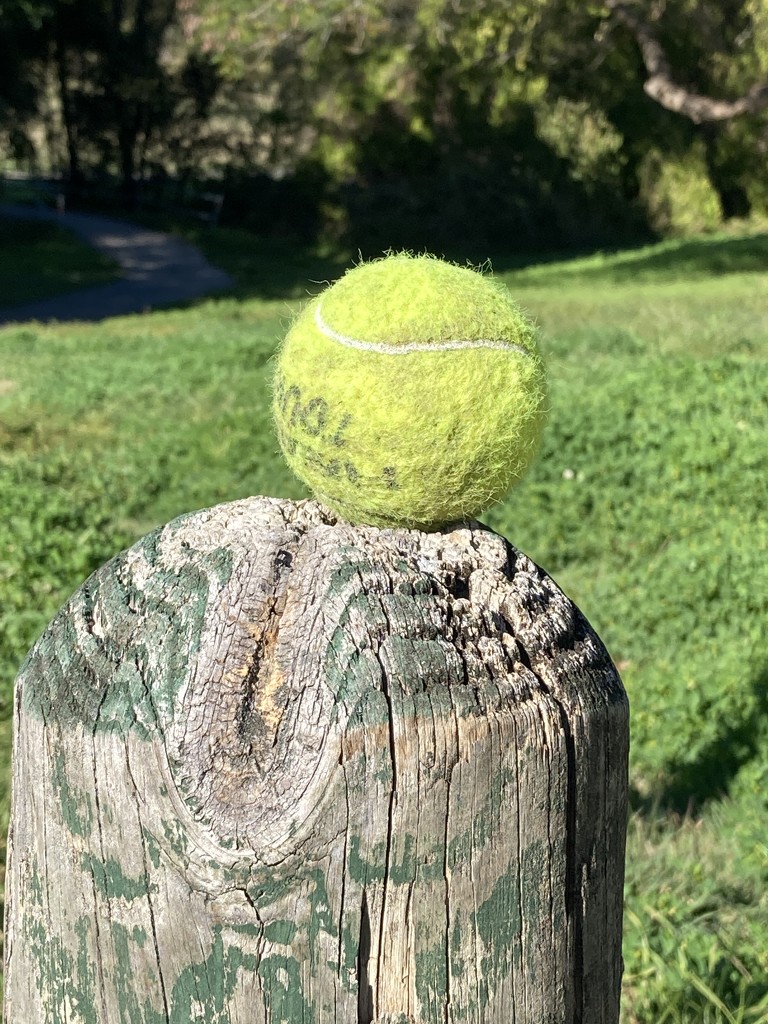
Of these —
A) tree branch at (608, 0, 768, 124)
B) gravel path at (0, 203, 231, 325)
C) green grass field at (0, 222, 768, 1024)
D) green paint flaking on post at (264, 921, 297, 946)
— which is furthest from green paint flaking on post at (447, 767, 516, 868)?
tree branch at (608, 0, 768, 124)

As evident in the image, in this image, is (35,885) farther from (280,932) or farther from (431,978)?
(431,978)

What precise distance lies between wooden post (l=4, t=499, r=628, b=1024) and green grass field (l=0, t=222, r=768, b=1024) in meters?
1.21

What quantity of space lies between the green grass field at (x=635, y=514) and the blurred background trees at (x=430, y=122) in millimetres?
9709

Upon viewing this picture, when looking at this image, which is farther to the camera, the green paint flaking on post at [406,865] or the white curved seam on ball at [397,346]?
the white curved seam on ball at [397,346]

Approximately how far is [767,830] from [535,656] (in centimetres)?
234

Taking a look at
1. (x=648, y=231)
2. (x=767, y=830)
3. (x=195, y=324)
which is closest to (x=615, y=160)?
(x=648, y=231)

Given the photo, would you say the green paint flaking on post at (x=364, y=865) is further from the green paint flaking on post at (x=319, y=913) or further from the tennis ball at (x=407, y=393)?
the tennis ball at (x=407, y=393)

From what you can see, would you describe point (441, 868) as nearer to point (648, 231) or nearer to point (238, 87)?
point (648, 231)

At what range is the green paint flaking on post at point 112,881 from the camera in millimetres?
1382

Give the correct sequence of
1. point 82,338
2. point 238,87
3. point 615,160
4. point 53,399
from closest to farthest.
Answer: point 53,399
point 82,338
point 615,160
point 238,87

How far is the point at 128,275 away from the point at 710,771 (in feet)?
57.1

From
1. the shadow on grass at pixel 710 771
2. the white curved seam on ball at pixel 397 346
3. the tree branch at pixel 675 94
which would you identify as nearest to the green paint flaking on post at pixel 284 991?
the white curved seam on ball at pixel 397 346

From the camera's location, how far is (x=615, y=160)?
889 inches

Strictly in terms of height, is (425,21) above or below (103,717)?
above
